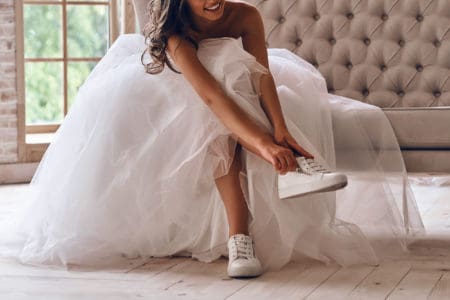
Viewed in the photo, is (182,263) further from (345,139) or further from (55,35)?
(55,35)

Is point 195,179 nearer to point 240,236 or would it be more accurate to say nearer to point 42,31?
point 240,236

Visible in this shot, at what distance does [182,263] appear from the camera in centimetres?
231

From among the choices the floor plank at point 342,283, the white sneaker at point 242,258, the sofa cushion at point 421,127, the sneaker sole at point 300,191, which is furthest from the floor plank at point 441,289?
the sofa cushion at point 421,127

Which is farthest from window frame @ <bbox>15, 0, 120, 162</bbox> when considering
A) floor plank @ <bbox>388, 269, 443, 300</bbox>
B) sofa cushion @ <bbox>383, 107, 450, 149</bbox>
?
floor plank @ <bbox>388, 269, 443, 300</bbox>

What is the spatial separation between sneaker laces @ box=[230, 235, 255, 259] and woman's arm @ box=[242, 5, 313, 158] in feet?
0.83

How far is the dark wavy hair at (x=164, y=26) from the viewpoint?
235cm

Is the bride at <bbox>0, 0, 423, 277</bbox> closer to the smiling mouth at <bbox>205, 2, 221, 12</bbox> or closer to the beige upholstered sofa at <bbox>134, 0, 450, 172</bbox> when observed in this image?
the smiling mouth at <bbox>205, 2, 221, 12</bbox>

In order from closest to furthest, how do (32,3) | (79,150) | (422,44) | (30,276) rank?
(30,276) → (79,150) → (422,44) → (32,3)

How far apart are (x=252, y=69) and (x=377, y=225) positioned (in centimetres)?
57

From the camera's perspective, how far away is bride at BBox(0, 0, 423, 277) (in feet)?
7.46

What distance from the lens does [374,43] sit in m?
3.42

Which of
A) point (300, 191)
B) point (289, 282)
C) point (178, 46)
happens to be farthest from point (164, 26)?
point (289, 282)

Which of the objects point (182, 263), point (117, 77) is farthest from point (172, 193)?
point (117, 77)

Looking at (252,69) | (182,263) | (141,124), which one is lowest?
(182,263)
